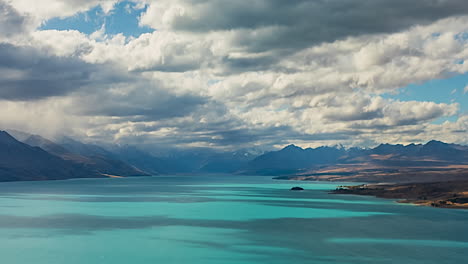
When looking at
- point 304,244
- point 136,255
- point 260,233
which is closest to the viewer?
point 136,255

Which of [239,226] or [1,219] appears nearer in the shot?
[239,226]

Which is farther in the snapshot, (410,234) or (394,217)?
(394,217)

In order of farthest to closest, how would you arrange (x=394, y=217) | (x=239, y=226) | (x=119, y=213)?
(x=119, y=213)
(x=394, y=217)
(x=239, y=226)

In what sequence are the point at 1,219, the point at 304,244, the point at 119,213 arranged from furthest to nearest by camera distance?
1. the point at 119,213
2. the point at 1,219
3. the point at 304,244

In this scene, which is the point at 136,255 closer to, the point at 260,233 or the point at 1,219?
the point at 260,233

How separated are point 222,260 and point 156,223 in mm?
48558

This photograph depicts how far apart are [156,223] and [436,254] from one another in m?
66.2

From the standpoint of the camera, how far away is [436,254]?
2960 inches

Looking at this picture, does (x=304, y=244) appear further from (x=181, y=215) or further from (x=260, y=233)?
(x=181, y=215)

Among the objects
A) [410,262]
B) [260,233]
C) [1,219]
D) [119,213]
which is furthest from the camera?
[119,213]

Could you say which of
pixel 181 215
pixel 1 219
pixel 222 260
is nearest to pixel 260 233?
pixel 222 260

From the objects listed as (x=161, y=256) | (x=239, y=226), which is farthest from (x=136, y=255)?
(x=239, y=226)

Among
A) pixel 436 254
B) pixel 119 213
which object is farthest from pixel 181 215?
pixel 436 254

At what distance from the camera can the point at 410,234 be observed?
3816 inches
